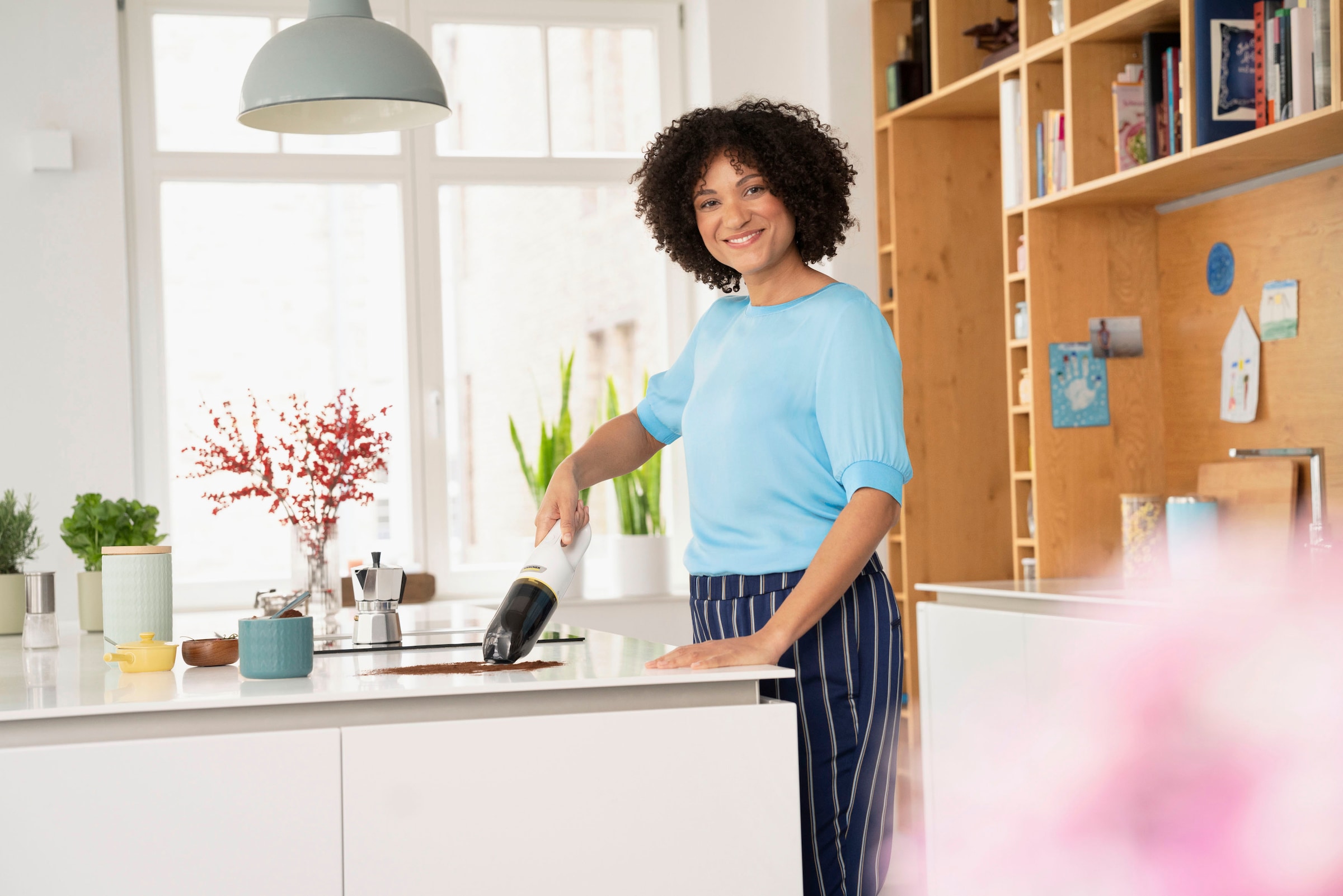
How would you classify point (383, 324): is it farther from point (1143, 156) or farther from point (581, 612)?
point (1143, 156)

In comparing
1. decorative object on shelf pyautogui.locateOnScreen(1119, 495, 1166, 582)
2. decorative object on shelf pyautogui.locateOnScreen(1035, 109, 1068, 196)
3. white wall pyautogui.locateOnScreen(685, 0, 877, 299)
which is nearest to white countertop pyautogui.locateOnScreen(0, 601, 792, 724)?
decorative object on shelf pyautogui.locateOnScreen(1119, 495, 1166, 582)

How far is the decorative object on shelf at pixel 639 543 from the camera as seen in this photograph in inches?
176

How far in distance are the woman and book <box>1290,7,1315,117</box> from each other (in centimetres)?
138

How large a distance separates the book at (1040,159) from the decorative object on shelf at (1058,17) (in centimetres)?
25

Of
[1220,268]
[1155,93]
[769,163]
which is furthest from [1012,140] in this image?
[769,163]

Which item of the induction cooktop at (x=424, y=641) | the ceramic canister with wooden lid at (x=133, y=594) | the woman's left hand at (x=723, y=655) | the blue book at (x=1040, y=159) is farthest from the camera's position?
the blue book at (x=1040, y=159)

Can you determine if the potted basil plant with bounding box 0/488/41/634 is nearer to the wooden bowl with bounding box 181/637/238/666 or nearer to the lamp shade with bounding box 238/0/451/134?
the lamp shade with bounding box 238/0/451/134

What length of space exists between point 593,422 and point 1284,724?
14.9ft

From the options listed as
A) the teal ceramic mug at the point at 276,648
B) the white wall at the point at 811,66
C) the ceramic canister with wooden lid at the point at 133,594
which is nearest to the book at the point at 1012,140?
the white wall at the point at 811,66

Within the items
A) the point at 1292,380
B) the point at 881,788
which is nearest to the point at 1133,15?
the point at 1292,380

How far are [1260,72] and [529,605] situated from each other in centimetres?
229

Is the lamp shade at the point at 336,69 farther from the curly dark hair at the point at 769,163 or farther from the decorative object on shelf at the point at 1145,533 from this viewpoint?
the decorative object on shelf at the point at 1145,533

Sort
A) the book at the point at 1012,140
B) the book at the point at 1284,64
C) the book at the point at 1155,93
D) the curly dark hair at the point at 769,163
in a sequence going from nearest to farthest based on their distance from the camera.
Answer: the curly dark hair at the point at 769,163 < the book at the point at 1284,64 < the book at the point at 1155,93 < the book at the point at 1012,140

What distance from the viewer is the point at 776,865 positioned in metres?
1.38
